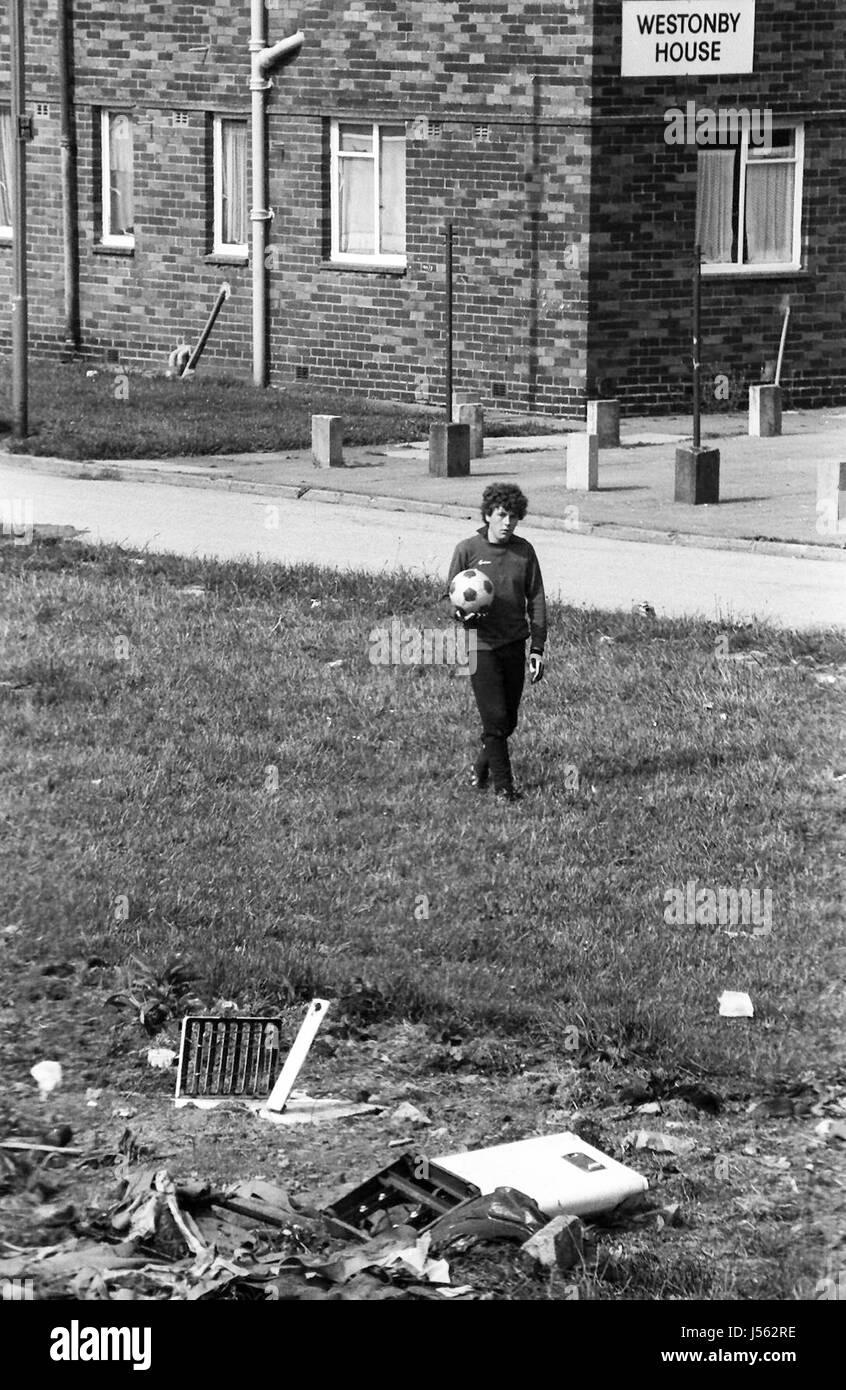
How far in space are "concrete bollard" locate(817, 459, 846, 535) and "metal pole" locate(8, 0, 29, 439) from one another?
7.80m

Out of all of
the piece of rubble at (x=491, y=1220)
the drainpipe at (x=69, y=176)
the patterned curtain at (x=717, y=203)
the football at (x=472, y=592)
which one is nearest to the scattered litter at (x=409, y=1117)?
the piece of rubble at (x=491, y=1220)

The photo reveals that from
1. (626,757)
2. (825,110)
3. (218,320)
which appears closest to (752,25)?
(825,110)

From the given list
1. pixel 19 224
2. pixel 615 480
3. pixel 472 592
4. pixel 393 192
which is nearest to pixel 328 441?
pixel 615 480

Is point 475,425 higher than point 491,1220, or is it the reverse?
point 475,425

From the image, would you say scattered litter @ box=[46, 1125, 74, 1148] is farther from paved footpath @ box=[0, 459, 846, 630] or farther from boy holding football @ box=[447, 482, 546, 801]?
paved footpath @ box=[0, 459, 846, 630]

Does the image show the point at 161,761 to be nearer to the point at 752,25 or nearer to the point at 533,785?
the point at 533,785

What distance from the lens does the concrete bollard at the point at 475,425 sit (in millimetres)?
22703

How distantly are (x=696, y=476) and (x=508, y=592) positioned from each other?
354 inches

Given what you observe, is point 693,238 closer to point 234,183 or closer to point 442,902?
point 234,183

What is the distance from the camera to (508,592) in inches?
423

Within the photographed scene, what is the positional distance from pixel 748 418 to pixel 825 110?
364 cm

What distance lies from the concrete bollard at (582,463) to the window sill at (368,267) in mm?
6787

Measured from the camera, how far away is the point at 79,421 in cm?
2409

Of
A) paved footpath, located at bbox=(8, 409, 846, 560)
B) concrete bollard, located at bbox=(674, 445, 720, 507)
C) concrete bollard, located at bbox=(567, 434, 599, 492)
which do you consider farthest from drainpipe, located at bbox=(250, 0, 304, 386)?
concrete bollard, located at bbox=(674, 445, 720, 507)
